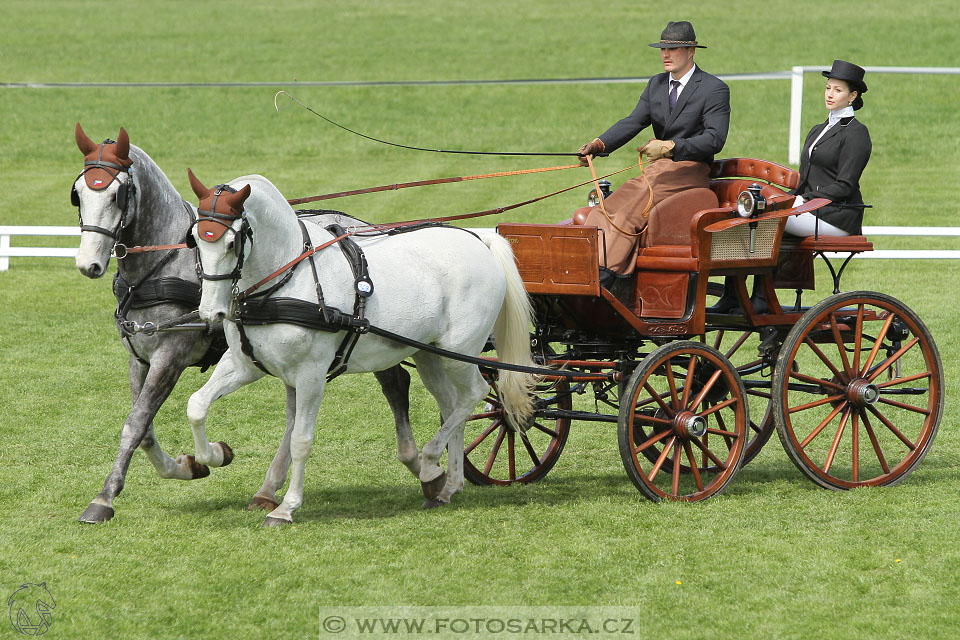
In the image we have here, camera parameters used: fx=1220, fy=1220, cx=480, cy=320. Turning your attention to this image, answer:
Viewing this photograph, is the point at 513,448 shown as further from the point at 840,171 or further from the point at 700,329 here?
the point at 840,171

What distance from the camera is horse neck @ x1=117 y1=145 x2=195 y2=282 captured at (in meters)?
5.88

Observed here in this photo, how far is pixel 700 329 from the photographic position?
640cm

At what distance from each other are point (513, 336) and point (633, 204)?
3.09ft

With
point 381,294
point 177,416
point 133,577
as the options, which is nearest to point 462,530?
point 381,294

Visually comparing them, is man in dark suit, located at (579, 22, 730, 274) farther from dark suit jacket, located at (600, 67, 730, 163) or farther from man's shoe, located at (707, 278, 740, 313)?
Answer: man's shoe, located at (707, 278, 740, 313)

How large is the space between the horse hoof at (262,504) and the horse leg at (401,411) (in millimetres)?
747

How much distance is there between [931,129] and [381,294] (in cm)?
1829

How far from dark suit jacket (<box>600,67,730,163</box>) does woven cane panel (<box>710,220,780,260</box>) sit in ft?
1.54

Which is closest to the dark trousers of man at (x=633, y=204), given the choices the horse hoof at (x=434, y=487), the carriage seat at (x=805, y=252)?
the carriage seat at (x=805, y=252)

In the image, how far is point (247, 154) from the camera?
2117 centimetres

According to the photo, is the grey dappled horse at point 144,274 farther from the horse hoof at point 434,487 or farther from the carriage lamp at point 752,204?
the carriage lamp at point 752,204

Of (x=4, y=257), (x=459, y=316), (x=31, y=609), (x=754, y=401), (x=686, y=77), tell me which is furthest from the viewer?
(x=4, y=257)

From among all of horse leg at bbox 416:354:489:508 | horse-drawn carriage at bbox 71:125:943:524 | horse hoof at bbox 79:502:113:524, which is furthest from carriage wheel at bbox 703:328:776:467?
horse hoof at bbox 79:502:113:524

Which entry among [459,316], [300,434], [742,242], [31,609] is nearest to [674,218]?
[742,242]
